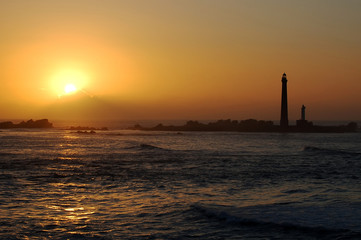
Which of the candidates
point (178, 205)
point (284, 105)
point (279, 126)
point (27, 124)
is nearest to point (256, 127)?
point (279, 126)

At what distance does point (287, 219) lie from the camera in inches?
374

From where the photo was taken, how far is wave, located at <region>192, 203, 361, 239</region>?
8602mm

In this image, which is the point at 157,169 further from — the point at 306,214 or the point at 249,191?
the point at 306,214

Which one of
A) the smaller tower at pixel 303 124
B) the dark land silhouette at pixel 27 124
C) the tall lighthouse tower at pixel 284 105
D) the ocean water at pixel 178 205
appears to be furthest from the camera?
the dark land silhouette at pixel 27 124

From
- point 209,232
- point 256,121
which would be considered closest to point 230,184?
point 209,232

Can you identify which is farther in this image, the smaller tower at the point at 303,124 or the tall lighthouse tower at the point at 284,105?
the smaller tower at the point at 303,124

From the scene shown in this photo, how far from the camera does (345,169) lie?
20.0 metres

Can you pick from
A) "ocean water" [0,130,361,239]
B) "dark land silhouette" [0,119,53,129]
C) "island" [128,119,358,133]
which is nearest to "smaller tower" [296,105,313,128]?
"island" [128,119,358,133]

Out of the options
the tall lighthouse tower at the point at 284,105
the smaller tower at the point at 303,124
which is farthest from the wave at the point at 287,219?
the smaller tower at the point at 303,124

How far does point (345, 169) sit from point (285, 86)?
67039 mm

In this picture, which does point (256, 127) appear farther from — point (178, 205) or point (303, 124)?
point (178, 205)

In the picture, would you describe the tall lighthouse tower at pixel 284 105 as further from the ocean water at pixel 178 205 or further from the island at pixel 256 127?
the ocean water at pixel 178 205

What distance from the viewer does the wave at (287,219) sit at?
8602mm


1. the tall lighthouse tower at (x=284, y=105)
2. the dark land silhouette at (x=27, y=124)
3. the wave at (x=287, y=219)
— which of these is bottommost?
the wave at (x=287, y=219)
